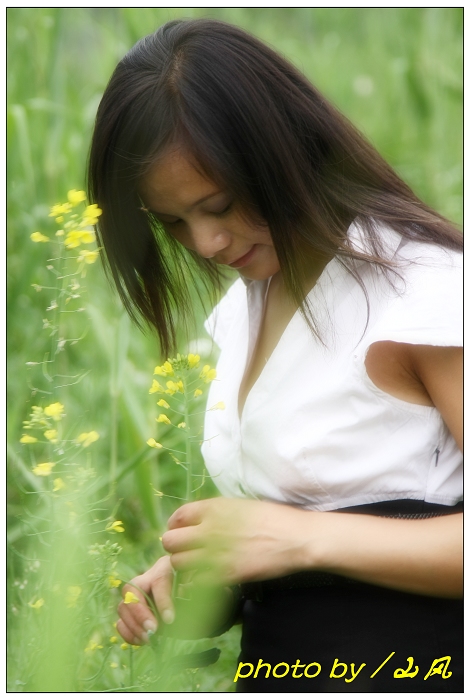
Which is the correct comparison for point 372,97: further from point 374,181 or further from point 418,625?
point 418,625

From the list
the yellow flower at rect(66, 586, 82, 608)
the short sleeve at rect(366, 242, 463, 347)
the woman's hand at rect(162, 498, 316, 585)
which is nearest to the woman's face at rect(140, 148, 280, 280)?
the short sleeve at rect(366, 242, 463, 347)

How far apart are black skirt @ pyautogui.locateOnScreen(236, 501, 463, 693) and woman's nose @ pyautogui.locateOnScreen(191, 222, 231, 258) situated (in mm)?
394

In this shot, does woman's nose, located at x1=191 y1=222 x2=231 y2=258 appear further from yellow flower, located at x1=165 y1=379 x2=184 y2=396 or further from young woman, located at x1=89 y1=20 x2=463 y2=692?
yellow flower, located at x1=165 y1=379 x2=184 y2=396

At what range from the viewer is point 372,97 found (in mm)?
2748

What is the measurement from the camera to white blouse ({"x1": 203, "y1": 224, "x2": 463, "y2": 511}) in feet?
3.24

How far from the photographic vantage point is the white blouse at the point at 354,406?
0.99m

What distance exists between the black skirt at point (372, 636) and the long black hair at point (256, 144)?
359 mm

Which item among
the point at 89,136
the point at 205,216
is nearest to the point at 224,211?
the point at 205,216

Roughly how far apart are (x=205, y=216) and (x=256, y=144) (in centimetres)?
12

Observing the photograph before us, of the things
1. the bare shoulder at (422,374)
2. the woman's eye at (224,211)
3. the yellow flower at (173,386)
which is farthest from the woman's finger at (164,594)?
the woman's eye at (224,211)

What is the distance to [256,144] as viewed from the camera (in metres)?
1.00

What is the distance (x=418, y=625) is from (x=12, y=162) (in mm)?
1167

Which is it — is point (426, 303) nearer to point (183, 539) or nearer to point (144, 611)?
point (183, 539)

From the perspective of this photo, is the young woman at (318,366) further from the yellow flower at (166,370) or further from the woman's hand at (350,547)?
the yellow flower at (166,370)
